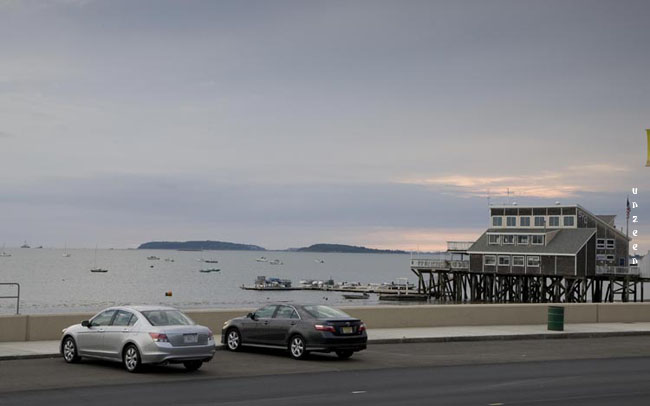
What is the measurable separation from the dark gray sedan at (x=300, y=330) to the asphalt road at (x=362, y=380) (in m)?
0.42

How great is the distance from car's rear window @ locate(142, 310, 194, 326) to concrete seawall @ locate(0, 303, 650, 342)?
679 cm

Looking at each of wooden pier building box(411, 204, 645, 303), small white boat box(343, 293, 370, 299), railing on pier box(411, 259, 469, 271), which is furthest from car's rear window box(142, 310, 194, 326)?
small white boat box(343, 293, 370, 299)

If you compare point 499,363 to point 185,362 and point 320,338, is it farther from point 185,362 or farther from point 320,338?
point 185,362

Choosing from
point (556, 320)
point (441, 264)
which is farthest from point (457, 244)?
point (556, 320)

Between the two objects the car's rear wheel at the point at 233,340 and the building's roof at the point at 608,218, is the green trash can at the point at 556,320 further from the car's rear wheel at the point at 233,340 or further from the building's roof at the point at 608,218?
the building's roof at the point at 608,218

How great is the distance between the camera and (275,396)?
16.5 metres

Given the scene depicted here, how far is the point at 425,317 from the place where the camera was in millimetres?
32594

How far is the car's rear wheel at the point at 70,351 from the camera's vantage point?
69.6 ft

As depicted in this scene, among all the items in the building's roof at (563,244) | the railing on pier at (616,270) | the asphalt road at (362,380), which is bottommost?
the asphalt road at (362,380)

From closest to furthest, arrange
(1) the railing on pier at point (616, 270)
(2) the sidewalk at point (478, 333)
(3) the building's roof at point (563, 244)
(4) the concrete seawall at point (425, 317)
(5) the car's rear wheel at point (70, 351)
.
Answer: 1. (5) the car's rear wheel at point (70, 351)
2. (2) the sidewalk at point (478, 333)
3. (4) the concrete seawall at point (425, 317)
4. (3) the building's roof at point (563, 244)
5. (1) the railing on pier at point (616, 270)

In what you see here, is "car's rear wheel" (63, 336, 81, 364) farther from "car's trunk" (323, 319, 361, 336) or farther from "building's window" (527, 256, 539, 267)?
"building's window" (527, 256, 539, 267)

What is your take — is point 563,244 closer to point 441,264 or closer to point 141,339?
point 441,264

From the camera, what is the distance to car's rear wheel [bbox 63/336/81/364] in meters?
21.2

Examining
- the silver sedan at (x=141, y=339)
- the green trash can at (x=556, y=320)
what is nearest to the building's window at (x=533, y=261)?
the green trash can at (x=556, y=320)
